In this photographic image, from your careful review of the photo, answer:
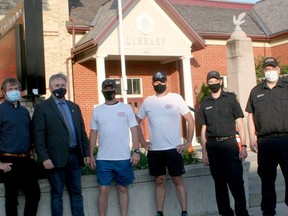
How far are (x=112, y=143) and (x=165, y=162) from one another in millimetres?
783

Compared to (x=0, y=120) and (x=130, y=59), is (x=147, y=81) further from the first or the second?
(x=0, y=120)

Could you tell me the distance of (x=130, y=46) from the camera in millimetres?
17312

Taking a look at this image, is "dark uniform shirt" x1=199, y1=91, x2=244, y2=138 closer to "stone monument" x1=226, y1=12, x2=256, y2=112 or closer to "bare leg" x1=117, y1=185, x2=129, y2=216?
"bare leg" x1=117, y1=185, x2=129, y2=216

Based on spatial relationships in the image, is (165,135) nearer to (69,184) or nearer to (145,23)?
(69,184)

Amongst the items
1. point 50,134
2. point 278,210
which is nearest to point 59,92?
point 50,134

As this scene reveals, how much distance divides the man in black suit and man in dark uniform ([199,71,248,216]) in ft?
5.25

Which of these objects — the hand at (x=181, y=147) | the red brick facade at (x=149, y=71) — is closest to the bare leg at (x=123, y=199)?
the hand at (x=181, y=147)

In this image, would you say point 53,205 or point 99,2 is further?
point 99,2

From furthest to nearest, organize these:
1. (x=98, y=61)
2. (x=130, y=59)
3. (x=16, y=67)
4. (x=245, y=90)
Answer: (x=130, y=59), (x=98, y=61), (x=245, y=90), (x=16, y=67)

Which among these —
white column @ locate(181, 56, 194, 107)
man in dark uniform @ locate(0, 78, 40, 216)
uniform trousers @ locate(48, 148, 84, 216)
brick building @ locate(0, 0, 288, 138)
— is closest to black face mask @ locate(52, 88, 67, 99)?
man in dark uniform @ locate(0, 78, 40, 216)

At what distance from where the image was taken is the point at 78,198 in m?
5.50

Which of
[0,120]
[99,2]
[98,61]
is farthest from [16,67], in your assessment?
[99,2]

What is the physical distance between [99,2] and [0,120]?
16.3 metres

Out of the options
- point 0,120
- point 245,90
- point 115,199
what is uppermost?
point 245,90
